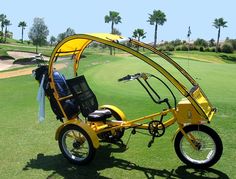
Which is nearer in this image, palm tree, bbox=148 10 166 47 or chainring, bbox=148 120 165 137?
chainring, bbox=148 120 165 137

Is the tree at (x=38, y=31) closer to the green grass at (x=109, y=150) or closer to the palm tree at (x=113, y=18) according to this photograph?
the palm tree at (x=113, y=18)

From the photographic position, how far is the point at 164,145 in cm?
755

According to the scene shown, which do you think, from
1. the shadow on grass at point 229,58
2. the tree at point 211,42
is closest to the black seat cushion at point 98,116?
the shadow on grass at point 229,58

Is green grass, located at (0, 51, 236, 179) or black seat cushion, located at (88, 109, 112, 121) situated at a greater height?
black seat cushion, located at (88, 109, 112, 121)

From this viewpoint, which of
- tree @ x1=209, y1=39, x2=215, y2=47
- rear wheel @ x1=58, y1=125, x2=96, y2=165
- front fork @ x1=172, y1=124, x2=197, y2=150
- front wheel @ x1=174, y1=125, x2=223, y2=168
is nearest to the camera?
front wheel @ x1=174, y1=125, x2=223, y2=168

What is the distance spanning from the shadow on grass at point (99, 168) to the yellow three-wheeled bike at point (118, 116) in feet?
0.44

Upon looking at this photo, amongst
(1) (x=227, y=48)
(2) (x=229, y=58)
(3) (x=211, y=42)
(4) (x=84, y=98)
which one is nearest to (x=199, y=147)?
(4) (x=84, y=98)

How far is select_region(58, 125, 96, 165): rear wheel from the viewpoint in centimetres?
661

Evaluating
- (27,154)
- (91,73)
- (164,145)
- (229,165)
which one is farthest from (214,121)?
(91,73)

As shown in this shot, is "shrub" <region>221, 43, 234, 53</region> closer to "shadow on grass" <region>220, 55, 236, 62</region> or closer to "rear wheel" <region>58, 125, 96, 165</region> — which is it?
"shadow on grass" <region>220, 55, 236, 62</region>

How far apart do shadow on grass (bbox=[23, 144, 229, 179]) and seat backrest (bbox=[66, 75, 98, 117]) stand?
2.71 ft

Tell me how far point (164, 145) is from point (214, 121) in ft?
6.94

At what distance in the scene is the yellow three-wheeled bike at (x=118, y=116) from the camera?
6199 mm

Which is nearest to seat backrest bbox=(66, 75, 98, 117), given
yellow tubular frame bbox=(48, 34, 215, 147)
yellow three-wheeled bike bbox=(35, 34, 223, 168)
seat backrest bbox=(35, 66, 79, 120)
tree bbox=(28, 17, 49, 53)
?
yellow three-wheeled bike bbox=(35, 34, 223, 168)
